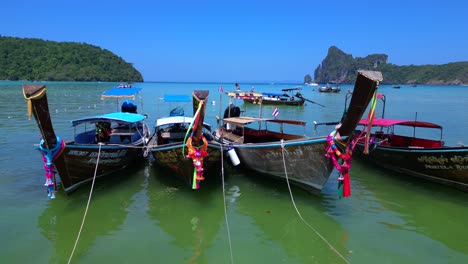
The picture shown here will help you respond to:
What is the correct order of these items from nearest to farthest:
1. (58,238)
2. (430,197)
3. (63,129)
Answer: (58,238) < (430,197) < (63,129)

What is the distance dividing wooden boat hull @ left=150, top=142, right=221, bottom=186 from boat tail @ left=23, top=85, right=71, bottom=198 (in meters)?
2.81

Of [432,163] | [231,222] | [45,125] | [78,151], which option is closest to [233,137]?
[231,222]

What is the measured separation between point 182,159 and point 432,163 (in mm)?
8220

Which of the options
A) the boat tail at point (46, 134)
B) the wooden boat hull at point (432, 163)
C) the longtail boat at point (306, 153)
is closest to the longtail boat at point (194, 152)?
the longtail boat at point (306, 153)

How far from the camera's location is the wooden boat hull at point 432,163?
10445 millimetres

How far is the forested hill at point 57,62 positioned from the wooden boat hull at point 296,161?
14003cm

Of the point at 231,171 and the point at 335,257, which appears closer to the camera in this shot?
the point at 335,257

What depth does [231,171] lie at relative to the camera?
1325cm

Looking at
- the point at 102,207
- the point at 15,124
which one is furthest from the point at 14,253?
the point at 15,124

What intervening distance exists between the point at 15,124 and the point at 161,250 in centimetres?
2134

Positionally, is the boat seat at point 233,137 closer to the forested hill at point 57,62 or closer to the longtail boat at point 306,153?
the longtail boat at point 306,153

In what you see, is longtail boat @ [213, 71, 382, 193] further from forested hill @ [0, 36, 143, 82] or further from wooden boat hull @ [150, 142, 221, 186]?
forested hill @ [0, 36, 143, 82]

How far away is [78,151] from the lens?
9.52m

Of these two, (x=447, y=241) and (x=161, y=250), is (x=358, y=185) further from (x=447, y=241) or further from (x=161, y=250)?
(x=161, y=250)
